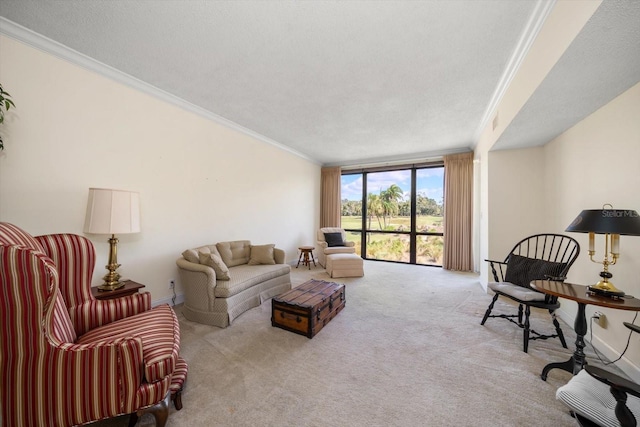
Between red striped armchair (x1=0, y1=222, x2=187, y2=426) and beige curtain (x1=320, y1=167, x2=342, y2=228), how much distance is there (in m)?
5.18

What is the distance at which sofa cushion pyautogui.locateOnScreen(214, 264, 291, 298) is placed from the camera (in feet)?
8.61

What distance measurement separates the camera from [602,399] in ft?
3.98

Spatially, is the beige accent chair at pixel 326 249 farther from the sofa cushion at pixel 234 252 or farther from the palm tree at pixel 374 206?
the sofa cushion at pixel 234 252

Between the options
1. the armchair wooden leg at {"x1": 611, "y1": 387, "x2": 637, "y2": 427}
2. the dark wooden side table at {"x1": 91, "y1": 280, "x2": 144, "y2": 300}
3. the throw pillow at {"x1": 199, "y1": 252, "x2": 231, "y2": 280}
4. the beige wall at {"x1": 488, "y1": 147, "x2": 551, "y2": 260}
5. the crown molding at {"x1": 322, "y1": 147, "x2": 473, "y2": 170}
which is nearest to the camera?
the armchair wooden leg at {"x1": 611, "y1": 387, "x2": 637, "y2": 427}

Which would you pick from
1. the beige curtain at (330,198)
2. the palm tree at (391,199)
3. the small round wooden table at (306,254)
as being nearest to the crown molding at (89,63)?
the small round wooden table at (306,254)

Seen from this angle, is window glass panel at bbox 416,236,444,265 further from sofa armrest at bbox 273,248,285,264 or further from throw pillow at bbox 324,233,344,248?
sofa armrest at bbox 273,248,285,264

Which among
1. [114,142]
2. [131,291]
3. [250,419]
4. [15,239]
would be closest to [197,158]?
[114,142]

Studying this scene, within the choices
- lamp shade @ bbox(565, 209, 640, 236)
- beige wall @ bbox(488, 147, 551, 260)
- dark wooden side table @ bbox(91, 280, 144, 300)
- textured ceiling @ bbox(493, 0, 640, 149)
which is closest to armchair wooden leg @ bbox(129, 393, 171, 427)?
dark wooden side table @ bbox(91, 280, 144, 300)

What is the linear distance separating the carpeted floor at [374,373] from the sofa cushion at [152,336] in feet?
1.45

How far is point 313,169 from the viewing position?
6.36m

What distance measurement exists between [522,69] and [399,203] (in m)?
3.92

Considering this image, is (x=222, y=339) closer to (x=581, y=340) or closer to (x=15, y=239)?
(x=15, y=239)

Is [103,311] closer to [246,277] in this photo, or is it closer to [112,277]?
[112,277]

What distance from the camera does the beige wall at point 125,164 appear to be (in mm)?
2070
